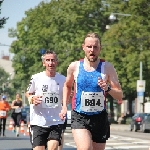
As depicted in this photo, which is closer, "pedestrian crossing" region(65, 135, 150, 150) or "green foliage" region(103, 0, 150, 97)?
"pedestrian crossing" region(65, 135, 150, 150)

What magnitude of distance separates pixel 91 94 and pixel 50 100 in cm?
258

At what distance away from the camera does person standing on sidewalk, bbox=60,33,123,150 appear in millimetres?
8211

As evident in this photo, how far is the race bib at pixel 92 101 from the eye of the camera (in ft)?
27.5

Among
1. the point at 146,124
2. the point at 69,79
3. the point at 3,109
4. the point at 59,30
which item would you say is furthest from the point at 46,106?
the point at 59,30

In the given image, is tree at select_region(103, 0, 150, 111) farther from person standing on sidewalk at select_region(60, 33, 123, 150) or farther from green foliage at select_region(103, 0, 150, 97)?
person standing on sidewalk at select_region(60, 33, 123, 150)

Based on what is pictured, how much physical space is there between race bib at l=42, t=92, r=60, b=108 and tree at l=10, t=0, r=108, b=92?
5370cm

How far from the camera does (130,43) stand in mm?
51250

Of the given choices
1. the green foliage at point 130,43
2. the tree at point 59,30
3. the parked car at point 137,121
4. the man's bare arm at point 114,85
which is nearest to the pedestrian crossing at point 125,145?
the parked car at point 137,121

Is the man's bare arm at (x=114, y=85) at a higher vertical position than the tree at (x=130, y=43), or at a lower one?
lower

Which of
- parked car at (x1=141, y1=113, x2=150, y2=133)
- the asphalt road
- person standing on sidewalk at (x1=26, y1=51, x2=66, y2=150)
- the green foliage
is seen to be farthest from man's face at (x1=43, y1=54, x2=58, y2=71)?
the green foliage

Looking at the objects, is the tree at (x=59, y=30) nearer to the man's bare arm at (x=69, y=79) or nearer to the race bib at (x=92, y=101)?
the man's bare arm at (x=69, y=79)

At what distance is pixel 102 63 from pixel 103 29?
193ft

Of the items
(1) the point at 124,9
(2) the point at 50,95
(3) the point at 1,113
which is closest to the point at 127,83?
(1) the point at 124,9

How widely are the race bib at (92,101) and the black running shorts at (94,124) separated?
0.08m
